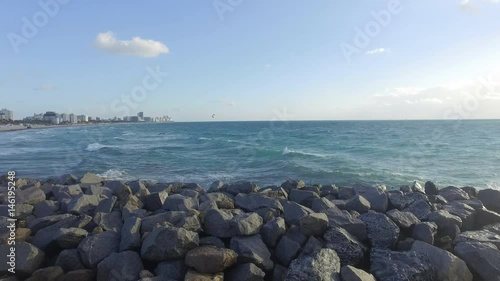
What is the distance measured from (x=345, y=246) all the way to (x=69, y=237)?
4087 millimetres

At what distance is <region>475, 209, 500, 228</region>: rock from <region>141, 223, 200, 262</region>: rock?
518 centimetres

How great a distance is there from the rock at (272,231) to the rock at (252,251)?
0.64ft

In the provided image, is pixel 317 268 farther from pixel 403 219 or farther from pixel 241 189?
pixel 241 189

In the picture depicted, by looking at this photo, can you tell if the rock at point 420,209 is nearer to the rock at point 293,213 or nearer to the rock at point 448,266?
the rock at point 448,266

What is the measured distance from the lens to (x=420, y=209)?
255 inches

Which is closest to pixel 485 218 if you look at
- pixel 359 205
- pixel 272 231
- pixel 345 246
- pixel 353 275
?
pixel 359 205

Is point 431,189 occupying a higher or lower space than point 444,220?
lower

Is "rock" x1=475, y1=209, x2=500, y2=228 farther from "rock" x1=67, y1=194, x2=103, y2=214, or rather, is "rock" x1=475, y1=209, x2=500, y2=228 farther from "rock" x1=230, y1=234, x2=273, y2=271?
"rock" x1=67, y1=194, x2=103, y2=214

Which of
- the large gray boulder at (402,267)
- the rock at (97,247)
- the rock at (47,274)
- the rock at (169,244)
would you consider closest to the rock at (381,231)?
the large gray boulder at (402,267)

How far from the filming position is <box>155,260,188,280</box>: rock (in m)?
4.37

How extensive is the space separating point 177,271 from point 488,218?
561 centimetres

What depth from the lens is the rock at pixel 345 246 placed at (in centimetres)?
461

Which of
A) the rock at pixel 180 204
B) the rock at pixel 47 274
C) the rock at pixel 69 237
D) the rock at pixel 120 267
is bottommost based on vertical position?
the rock at pixel 47 274

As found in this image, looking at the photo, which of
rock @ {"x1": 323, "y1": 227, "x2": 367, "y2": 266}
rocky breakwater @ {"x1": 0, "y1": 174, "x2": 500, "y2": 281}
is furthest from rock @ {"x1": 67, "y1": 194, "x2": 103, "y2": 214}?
rock @ {"x1": 323, "y1": 227, "x2": 367, "y2": 266}
